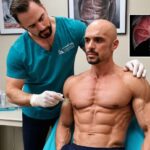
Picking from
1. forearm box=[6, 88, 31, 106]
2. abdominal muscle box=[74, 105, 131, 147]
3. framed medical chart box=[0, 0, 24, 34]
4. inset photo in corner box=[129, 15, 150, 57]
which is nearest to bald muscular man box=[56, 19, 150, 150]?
abdominal muscle box=[74, 105, 131, 147]

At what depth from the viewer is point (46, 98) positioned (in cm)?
141

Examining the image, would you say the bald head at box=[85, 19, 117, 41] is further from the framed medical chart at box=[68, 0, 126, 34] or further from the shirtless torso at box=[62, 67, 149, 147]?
the framed medical chart at box=[68, 0, 126, 34]

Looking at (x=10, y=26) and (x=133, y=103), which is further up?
(x=10, y=26)

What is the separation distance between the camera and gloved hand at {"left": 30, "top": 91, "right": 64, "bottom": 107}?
1.39m

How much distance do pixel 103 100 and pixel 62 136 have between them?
1.00 feet

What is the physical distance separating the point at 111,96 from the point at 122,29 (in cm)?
88

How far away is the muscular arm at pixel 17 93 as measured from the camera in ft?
5.01

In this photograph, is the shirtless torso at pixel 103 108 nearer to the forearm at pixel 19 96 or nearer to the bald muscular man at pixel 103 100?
the bald muscular man at pixel 103 100

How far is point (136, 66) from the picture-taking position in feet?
4.62

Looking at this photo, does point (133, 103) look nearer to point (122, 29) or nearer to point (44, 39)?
point (44, 39)

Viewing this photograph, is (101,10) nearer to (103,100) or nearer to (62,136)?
(103,100)

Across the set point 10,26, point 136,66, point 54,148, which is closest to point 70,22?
point 136,66

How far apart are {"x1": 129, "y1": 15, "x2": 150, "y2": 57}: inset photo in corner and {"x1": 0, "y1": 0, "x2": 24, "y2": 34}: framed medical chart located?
95 cm

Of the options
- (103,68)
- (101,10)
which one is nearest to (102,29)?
(103,68)
